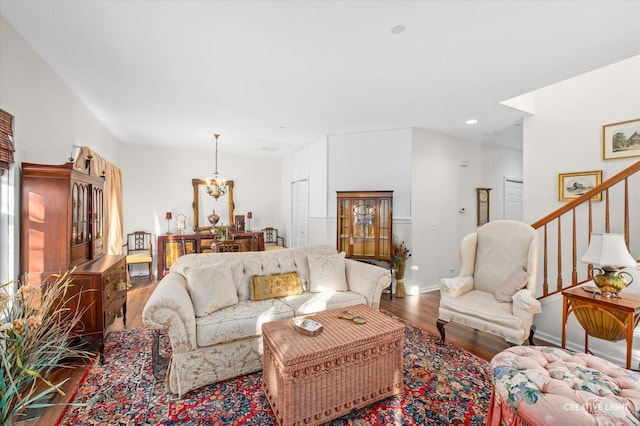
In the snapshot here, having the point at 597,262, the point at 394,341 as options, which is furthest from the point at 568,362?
the point at 597,262

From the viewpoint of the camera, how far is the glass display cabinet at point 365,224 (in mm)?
4395

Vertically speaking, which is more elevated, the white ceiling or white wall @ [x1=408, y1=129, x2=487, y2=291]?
the white ceiling

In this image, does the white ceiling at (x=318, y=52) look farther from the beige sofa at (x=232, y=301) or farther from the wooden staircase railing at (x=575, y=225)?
the beige sofa at (x=232, y=301)

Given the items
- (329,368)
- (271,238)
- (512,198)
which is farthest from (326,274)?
(512,198)

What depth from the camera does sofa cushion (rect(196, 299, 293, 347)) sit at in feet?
7.11

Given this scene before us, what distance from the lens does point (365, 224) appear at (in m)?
4.54

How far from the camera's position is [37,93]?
2494mm

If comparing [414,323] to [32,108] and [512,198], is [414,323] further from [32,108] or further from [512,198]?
[32,108]

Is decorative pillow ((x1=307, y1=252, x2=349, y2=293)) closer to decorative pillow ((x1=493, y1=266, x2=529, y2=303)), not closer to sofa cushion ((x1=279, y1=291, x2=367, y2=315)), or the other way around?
sofa cushion ((x1=279, y1=291, x2=367, y2=315))

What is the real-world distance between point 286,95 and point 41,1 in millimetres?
2035

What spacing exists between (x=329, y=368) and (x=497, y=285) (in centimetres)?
221

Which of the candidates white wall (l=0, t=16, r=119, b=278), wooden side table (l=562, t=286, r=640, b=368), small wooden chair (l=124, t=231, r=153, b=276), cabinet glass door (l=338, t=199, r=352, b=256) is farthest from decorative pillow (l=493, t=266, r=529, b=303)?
small wooden chair (l=124, t=231, r=153, b=276)

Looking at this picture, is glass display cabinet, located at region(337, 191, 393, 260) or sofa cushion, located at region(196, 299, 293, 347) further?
glass display cabinet, located at region(337, 191, 393, 260)

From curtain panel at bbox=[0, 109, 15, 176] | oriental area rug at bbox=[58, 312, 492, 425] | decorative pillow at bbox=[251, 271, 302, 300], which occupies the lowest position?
oriental area rug at bbox=[58, 312, 492, 425]
